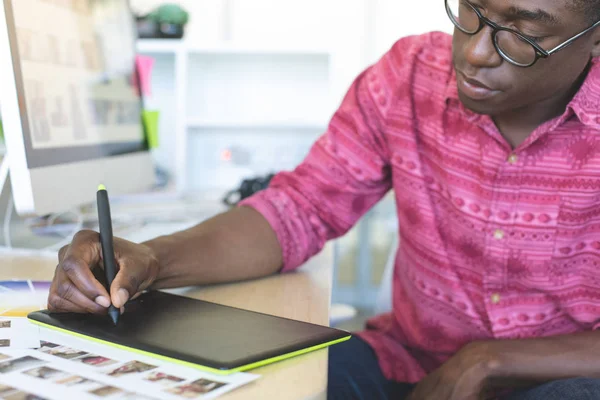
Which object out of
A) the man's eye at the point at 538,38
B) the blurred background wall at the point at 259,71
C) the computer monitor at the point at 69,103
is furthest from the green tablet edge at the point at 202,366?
the blurred background wall at the point at 259,71

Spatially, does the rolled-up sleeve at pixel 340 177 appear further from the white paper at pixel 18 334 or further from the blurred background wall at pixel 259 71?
the blurred background wall at pixel 259 71

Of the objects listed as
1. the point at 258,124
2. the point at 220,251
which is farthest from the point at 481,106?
the point at 258,124

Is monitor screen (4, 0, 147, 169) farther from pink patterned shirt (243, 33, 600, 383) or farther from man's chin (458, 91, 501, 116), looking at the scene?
man's chin (458, 91, 501, 116)

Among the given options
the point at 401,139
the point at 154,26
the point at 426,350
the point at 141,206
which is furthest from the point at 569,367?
the point at 154,26

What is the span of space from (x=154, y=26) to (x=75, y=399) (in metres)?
2.15

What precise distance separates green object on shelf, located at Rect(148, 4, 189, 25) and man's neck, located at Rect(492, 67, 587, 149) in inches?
66.4

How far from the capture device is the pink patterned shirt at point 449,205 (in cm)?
102

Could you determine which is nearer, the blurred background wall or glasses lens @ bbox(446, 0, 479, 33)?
glasses lens @ bbox(446, 0, 479, 33)

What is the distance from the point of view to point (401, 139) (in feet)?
3.81

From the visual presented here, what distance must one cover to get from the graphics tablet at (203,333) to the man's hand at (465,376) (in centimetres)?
25

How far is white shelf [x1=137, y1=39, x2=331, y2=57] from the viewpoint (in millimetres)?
2490

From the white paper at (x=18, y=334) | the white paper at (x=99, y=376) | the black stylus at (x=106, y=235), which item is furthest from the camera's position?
the black stylus at (x=106, y=235)

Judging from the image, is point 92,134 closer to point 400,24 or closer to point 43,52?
point 43,52

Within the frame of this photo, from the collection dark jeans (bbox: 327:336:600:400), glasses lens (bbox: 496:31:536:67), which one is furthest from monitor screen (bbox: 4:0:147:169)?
glasses lens (bbox: 496:31:536:67)
